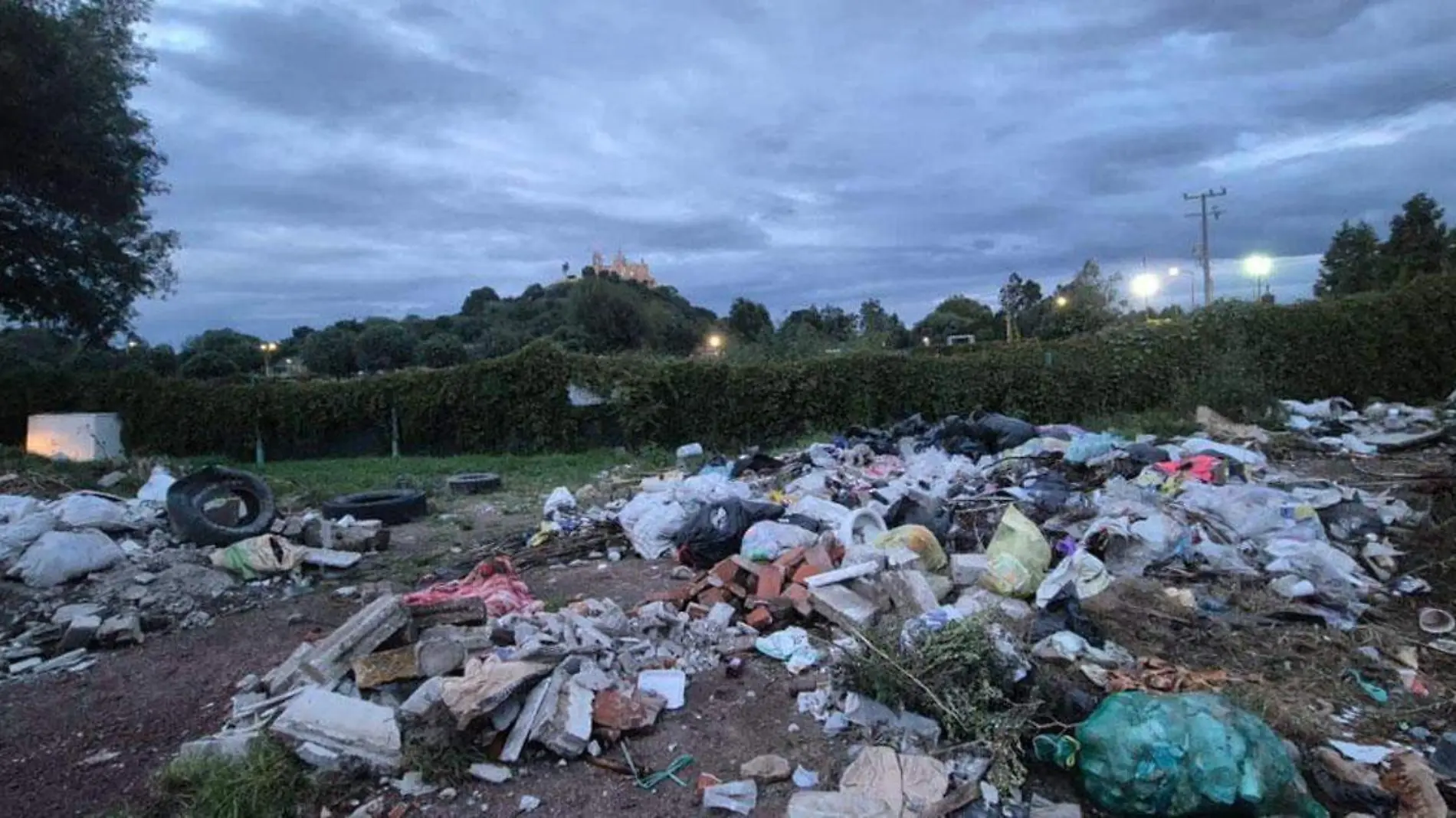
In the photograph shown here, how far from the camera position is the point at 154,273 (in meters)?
14.5

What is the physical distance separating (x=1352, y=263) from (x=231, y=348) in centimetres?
4598

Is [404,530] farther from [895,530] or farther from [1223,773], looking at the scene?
[1223,773]

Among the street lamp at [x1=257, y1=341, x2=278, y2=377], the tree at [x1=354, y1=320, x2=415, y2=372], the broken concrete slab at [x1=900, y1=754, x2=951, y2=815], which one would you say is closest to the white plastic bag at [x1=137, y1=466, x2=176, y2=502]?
the broken concrete slab at [x1=900, y1=754, x2=951, y2=815]

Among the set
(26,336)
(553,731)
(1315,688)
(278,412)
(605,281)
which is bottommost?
(1315,688)

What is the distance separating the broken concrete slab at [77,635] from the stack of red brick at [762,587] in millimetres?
2997

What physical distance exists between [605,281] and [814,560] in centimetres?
2773

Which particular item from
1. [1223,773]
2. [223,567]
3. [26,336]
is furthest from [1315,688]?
[26,336]

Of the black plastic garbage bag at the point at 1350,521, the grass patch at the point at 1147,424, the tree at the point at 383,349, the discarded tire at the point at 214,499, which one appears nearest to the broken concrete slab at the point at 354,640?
the discarded tire at the point at 214,499

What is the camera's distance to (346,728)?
2.59 m

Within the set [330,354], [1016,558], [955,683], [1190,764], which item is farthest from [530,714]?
[330,354]

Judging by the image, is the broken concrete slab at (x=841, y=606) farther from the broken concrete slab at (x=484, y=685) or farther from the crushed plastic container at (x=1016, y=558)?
the broken concrete slab at (x=484, y=685)

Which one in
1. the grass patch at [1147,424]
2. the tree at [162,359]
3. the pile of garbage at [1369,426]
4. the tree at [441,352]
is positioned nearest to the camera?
the pile of garbage at [1369,426]

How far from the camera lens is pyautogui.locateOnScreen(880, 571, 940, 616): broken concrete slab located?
3.53 metres

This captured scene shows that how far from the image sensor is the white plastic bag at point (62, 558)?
4898 mm
